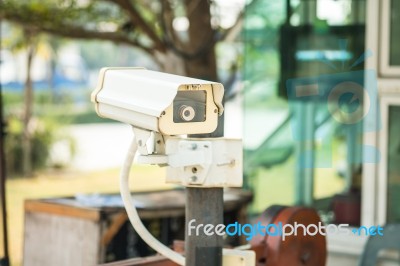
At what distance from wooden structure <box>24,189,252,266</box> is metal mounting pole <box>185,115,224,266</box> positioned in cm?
166

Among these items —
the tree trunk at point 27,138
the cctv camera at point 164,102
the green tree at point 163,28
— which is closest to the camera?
Answer: the cctv camera at point 164,102

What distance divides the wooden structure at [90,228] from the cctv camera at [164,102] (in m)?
1.75

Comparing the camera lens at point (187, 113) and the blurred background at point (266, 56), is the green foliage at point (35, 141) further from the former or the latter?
the camera lens at point (187, 113)

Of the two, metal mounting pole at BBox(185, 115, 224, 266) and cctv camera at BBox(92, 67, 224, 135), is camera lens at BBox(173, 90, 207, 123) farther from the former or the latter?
metal mounting pole at BBox(185, 115, 224, 266)

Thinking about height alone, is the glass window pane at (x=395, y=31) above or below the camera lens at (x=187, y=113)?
above

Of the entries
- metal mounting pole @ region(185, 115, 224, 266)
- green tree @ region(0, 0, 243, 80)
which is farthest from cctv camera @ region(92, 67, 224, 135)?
green tree @ region(0, 0, 243, 80)

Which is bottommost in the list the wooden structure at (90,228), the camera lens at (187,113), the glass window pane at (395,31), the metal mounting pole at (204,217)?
the wooden structure at (90,228)

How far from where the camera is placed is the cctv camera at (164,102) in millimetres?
2551

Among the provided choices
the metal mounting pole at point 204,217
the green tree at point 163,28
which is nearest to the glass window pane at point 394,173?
the green tree at point 163,28

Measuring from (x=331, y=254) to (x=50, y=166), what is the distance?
11.3 m

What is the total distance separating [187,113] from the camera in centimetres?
261

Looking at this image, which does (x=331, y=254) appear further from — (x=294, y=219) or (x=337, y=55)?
(x=294, y=219)

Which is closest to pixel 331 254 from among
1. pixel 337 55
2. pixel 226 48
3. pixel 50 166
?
pixel 337 55

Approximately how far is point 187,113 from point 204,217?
352 mm
